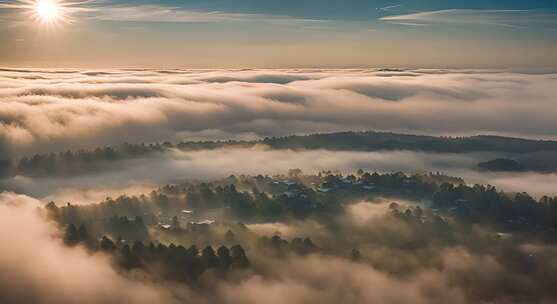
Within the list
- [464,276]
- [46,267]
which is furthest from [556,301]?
[46,267]

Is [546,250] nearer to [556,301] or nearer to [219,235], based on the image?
[556,301]

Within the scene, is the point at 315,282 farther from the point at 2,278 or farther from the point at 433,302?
the point at 2,278

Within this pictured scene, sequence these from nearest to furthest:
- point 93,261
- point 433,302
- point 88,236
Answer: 1. point 433,302
2. point 93,261
3. point 88,236

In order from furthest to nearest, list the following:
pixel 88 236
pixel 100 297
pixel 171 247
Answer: pixel 88 236
pixel 171 247
pixel 100 297

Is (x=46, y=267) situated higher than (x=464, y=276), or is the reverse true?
(x=46, y=267)

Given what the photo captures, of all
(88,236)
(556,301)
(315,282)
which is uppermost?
(88,236)

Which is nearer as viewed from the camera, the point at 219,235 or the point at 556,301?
the point at 556,301

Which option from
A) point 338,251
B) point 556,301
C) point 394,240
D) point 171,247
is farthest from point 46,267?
point 556,301

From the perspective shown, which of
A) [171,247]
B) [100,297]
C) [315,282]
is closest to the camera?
[100,297]

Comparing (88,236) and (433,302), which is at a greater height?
(88,236)
